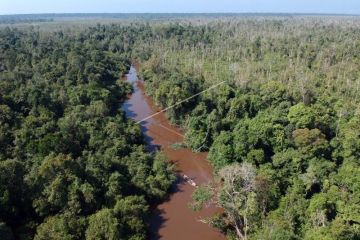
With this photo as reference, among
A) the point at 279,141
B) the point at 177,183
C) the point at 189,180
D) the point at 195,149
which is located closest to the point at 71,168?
the point at 177,183

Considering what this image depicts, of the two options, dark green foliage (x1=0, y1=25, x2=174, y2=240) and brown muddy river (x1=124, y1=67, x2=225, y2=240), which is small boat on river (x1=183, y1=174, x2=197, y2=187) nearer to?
brown muddy river (x1=124, y1=67, x2=225, y2=240)

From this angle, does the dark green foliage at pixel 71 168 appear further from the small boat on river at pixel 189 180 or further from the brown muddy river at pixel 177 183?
the small boat on river at pixel 189 180

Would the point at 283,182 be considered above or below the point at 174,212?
above

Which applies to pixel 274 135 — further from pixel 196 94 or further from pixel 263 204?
pixel 196 94

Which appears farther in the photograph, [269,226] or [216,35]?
[216,35]

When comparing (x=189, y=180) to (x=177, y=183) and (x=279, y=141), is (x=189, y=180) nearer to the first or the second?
(x=177, y=183)

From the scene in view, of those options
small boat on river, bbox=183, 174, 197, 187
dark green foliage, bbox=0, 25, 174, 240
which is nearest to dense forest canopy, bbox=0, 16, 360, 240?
dark green foliage, bbox=0, 25, 174, 240

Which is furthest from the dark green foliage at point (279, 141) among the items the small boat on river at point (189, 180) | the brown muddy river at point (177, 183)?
the small boat on river at point (189, 180)

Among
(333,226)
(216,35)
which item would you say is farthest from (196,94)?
(216,35)
